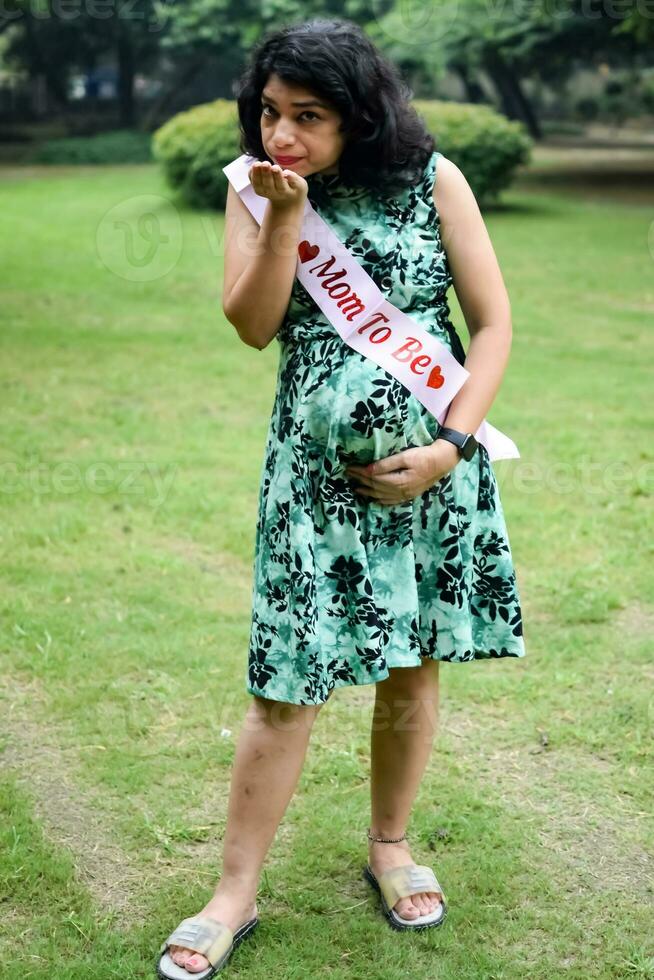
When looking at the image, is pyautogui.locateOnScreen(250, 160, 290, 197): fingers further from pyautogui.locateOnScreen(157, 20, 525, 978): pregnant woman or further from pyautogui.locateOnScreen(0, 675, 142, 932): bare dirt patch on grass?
pyautogui.locateOnScreen(0, 675, 142, 932): bare dirt patch on grass

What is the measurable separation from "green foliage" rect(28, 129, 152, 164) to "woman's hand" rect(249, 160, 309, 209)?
25.8 meters

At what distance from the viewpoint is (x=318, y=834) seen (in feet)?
9.58

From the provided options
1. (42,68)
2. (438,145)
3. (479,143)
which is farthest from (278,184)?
(42,68)

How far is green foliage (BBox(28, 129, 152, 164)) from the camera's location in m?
26.7

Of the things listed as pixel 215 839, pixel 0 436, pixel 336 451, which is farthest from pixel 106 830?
pixel 0 436

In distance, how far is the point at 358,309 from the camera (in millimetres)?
2256

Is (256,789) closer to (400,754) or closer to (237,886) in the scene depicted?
(237,886)

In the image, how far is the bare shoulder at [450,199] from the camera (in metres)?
2.29

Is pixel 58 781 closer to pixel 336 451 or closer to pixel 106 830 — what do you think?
pixel 106 830

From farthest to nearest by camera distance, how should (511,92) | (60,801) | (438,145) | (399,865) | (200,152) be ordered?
(511,92) < (200,152) < (438,145) < (60,801) < (399,865)

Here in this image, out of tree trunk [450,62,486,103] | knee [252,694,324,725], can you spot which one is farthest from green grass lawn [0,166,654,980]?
tree trunk [450,62,486,103]

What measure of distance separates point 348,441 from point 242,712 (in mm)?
1449

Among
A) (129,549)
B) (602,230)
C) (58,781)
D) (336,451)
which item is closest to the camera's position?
(336,451)

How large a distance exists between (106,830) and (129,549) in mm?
1912
